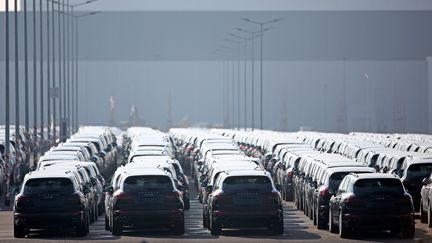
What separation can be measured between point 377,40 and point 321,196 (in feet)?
452

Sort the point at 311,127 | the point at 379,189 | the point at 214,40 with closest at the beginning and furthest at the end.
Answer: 1. the point at 379,189
2. the point at 311,127
3. the point at 214,40

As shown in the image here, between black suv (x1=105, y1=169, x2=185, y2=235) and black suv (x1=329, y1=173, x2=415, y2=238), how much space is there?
3516 millimetres

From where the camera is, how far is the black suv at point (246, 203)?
1158 inches

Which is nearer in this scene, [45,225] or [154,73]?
[45,225]

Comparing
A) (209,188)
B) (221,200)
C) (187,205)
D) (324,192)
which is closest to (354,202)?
(221,200)

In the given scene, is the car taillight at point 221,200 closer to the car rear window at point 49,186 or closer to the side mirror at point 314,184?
the car rear window at point 49,186

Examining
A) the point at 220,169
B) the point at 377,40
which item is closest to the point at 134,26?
the point at 377,40

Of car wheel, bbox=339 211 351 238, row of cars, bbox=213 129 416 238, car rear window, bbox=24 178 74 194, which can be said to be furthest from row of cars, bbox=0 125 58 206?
car wheel, bbox=339 211 351 238

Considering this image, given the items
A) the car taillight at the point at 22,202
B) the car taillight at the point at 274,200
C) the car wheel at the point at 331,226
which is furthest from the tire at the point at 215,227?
the car taillight at the point at 22,202

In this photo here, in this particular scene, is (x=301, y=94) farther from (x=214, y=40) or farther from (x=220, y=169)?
(x=220, y=169)

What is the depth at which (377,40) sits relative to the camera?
16788 cm

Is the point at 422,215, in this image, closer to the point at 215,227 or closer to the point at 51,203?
the point at 215,227

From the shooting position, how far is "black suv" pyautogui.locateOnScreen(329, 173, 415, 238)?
28000 millimetres

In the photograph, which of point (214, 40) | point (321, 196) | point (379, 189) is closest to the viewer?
point (379, 189)
